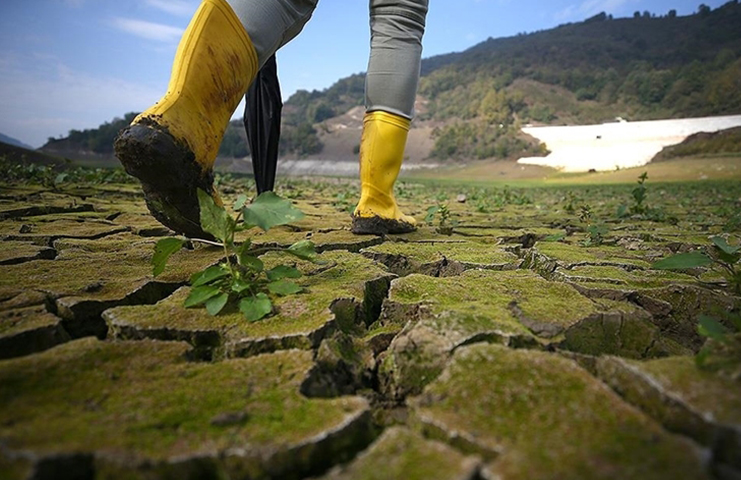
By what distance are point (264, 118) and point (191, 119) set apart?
1.20 m

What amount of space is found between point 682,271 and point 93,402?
164 cm

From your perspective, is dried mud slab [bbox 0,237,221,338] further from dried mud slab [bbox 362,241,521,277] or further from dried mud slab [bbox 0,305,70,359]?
dried mud slab [bbox 362,241,521,277]

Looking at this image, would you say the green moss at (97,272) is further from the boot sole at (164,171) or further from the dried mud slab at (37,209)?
the dried mud slab at (37,209)

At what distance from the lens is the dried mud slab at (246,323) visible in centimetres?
90

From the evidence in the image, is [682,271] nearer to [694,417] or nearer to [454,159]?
[694,417]

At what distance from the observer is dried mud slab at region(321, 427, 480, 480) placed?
20.8 inches

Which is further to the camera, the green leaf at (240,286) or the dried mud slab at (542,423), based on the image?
the green leaf at (240,286)

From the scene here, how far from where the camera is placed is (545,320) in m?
1.00

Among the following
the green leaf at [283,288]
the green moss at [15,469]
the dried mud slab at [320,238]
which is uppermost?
the green leaf at [283,288]

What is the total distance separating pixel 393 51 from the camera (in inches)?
77.7

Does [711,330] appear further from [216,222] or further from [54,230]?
[54,230]

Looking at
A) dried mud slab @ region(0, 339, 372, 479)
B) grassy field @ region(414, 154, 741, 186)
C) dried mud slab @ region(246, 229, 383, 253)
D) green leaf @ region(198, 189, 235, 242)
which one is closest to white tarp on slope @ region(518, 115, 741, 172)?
grassy field @ region(414, 154, 741, 186)

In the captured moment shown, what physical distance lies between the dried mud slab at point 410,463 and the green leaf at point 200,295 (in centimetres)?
56

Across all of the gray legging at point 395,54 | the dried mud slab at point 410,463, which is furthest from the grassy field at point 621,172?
the dried mud slab at point 410,463
